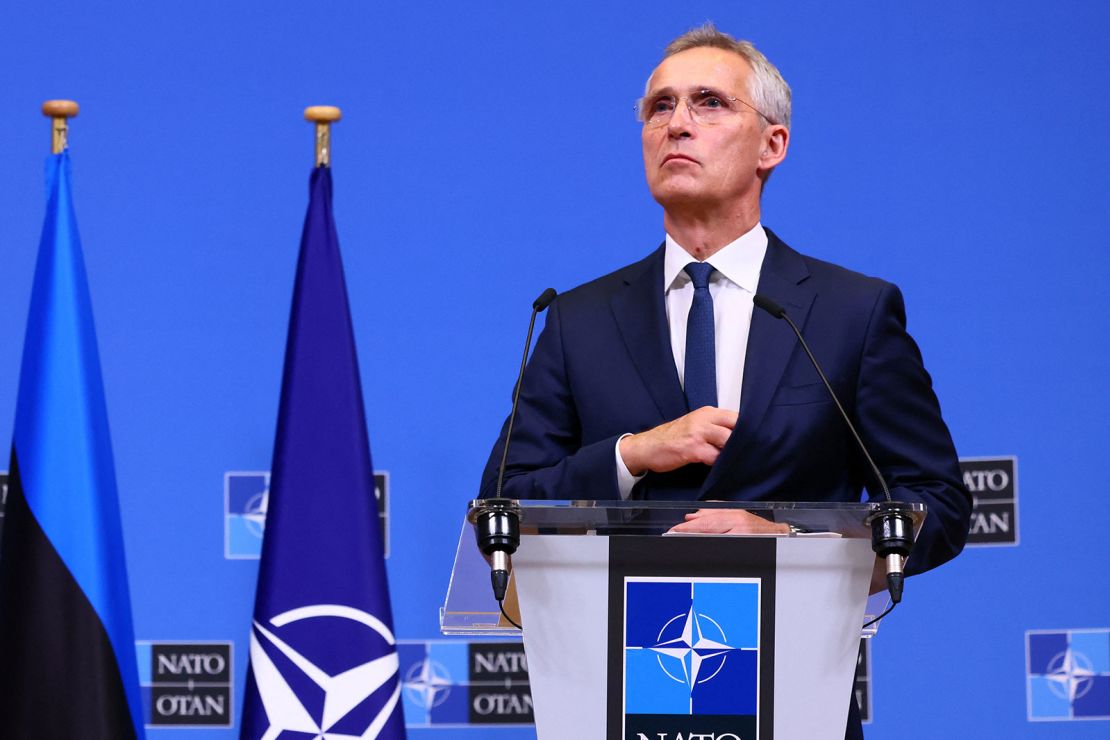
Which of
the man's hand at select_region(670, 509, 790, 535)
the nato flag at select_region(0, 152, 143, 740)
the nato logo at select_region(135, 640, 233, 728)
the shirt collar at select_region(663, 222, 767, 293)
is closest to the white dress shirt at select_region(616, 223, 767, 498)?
the shirt collar at select_region(663, 222, 767, 293)

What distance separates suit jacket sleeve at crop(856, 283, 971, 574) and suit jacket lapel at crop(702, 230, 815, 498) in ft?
0.36

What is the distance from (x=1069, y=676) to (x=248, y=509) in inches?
68.7

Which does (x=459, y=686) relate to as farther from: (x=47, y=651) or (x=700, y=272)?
(x=700, y=272)

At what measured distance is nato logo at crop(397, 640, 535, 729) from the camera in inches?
120

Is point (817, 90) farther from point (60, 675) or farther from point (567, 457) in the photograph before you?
point (60, 675)

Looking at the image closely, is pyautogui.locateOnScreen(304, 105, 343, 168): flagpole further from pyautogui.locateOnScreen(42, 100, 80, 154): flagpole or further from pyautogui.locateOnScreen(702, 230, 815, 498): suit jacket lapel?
pyautogui.locateOnScreen(702, 230, 815, 498): suit jacket lapel

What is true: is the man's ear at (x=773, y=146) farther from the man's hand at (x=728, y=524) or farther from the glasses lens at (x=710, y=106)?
the man's hand at (x=728, y=524)

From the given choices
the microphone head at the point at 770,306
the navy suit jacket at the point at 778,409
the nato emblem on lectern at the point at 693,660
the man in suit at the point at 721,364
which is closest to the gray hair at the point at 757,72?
the man in suit at the point at 721,364

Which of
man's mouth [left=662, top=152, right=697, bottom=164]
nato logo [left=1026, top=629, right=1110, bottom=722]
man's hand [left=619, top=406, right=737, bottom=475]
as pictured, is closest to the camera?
man's hand [left=619, top=406, right=737, bottom=475]

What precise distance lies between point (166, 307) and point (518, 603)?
1.78m

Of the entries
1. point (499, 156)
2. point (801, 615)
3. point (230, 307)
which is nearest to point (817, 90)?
point (499, 156)

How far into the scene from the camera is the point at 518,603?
64.4 inches

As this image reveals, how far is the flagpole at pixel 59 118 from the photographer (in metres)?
2.83

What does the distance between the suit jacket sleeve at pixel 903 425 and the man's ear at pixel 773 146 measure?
1.04 ft
